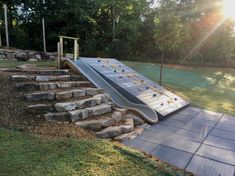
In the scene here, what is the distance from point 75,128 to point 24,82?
1.68 m

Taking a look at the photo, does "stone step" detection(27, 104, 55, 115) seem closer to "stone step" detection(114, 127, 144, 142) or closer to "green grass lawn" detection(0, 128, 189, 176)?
"green grass lawn" detection(0, 128, 189, 176)

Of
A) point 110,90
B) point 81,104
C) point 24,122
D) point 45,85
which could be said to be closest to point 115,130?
point 81,104

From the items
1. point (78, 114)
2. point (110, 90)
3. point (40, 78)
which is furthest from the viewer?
point (110, 90)

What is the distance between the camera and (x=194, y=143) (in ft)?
12.9

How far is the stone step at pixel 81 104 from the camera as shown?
3855mm

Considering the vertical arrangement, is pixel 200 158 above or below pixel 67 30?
below

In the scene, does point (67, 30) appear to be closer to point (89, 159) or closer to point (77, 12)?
point (77, 12)

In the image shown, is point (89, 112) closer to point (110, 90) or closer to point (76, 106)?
point (76, 106)

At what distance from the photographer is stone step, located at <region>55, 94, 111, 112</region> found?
3.86 metres

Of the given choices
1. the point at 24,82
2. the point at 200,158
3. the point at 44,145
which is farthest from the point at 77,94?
the point at 200,158

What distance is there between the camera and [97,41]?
58.5 feet

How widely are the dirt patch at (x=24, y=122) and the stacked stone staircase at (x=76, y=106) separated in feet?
0.41

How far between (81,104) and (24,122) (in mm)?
1094

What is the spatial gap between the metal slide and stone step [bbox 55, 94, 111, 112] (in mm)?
667
